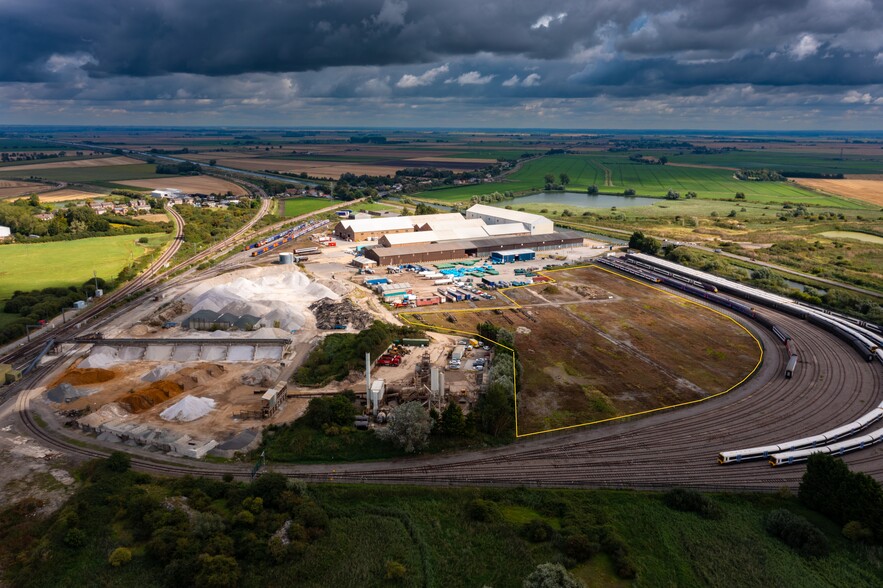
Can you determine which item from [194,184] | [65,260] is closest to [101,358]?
[65,260]

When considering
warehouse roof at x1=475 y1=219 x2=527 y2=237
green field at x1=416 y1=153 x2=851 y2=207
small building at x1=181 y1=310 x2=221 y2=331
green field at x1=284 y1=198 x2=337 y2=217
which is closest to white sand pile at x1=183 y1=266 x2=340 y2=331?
small building at x1=181 y1=310 x2=221 y2=331

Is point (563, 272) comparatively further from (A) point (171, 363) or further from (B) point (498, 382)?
(A) point (171, 363)

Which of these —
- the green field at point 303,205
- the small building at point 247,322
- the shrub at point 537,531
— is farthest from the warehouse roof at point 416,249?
the shrub at point 537,531

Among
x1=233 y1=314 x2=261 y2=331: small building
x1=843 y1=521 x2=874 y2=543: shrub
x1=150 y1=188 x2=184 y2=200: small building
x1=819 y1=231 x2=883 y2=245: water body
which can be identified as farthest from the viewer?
x1=150 y1=188 x2=184 y2=200: small building

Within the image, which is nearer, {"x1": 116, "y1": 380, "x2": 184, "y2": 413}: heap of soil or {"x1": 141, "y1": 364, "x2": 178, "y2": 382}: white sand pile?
{"x1": 116, "y1": 380, "x2": 184, "y2": 413}: heap of soil

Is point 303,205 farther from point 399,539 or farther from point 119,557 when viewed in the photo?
point 399,539

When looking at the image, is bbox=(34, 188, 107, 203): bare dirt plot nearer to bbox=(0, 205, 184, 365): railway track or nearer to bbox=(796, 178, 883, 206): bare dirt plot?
bbox=(0, 205, 184, 365): railway track

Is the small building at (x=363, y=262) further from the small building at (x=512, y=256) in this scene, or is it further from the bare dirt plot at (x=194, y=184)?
the bare dirt plot at (x=194, y=184)
